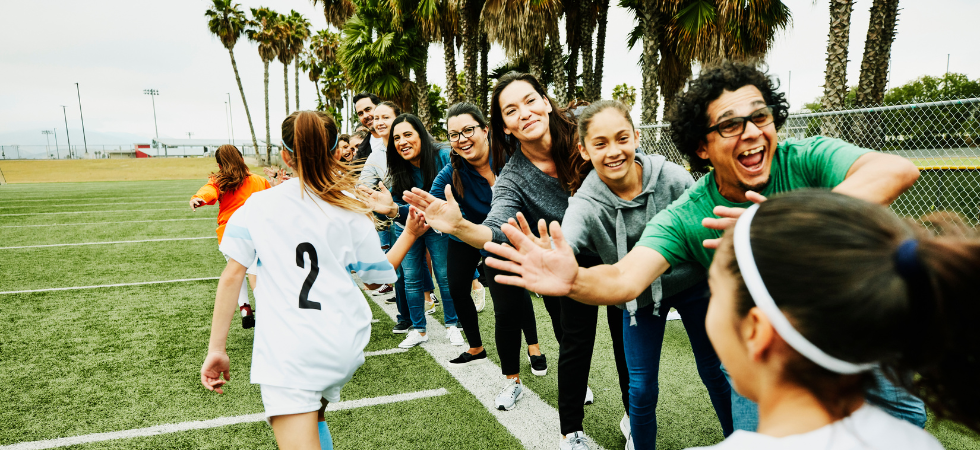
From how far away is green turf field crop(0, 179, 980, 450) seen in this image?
312cm

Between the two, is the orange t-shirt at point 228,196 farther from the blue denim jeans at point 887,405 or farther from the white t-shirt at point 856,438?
the white t-shirt at point 856,438

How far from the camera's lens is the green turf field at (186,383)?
3.12 m

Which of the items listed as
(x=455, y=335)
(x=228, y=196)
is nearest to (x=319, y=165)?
(x=455, y=335)

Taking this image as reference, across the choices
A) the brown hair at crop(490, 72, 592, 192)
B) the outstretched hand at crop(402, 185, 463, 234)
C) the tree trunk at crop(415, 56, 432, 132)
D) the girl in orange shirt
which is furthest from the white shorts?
the tree trunk at crop(415, 56, 432, 132)

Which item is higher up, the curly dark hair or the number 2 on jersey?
the curly dark hair

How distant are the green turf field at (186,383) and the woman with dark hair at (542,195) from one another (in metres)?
0.50

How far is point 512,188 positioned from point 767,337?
2057 millimetres

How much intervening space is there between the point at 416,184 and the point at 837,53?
6823 mm

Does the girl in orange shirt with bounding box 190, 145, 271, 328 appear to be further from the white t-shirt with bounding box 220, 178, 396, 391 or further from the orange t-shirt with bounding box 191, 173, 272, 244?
the white t-shirt with bounding box 220, 178, 396, 391

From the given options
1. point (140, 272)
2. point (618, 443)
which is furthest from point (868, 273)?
point (140, 272)

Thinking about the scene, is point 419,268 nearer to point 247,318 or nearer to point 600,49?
point 247,318

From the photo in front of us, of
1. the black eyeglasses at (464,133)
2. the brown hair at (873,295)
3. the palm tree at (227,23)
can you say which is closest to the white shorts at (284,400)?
the brown hair at (873,295)

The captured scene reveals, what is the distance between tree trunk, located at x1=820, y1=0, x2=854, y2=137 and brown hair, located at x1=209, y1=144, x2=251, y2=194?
8.02m

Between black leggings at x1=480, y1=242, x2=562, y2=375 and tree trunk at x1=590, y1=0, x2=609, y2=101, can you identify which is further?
tree trunk at x1=590, y1=0, x2=609, y2=101
